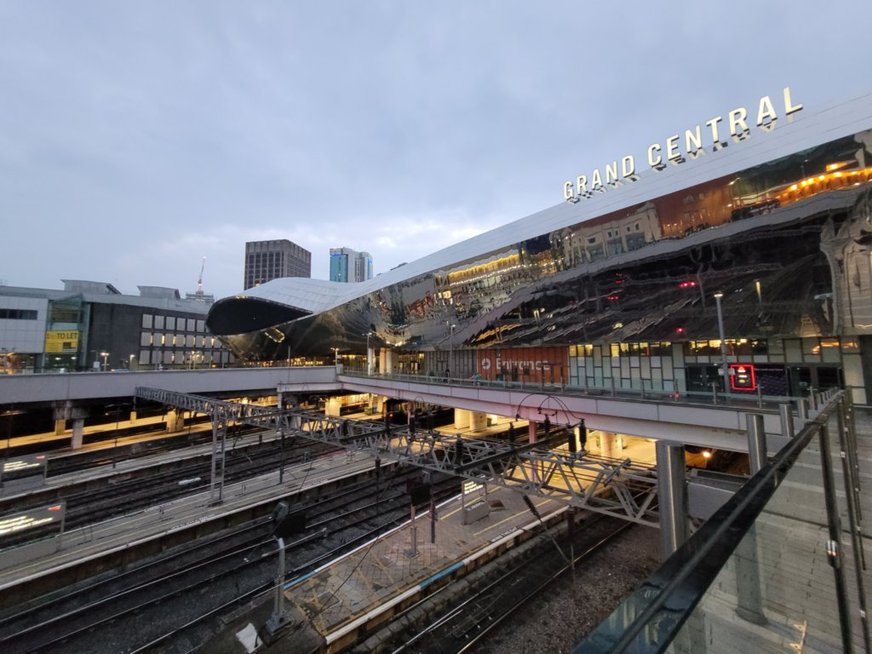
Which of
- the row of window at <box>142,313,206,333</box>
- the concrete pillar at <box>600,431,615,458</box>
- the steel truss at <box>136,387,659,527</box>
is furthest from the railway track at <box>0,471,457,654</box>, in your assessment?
the row of window at <box>142,313,206,333</box>

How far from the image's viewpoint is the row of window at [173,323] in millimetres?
80500

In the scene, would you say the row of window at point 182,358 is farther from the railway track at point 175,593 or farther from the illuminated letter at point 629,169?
the illuminated letter at point 629,169

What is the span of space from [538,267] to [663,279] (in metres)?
10.6

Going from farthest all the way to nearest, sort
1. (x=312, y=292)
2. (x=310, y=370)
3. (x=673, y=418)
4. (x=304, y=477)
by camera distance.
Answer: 1. (x=312, y=292)
2. (x=310, y=370)
3. (x=304, y=477)
4. (x=673, y=418)

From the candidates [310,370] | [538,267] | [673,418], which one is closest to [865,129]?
[673,418]

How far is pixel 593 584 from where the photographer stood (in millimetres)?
14289

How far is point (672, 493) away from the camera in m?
8.26

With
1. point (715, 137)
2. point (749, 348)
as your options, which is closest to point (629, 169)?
point (715, 137)

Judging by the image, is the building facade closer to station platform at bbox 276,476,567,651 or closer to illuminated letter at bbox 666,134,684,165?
station platform at bbox 276,476,567,651

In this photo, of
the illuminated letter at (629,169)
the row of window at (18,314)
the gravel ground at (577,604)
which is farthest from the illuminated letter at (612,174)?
the row of window at (18,314)

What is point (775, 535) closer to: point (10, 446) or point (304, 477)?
point (304, 477)

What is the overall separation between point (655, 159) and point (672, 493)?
28.3 metres

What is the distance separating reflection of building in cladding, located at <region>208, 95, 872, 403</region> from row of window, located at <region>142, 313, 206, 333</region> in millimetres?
67158

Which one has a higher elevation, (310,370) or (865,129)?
(865,129)
